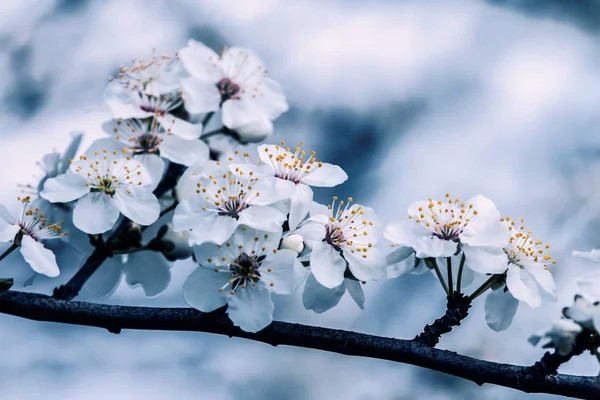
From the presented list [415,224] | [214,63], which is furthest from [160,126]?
[415,224]

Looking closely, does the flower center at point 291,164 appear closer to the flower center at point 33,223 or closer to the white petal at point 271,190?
the white petal at point 271,190

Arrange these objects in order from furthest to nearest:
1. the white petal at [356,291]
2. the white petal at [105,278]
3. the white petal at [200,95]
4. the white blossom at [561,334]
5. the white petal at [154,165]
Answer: the white petal at [105,278], the white petal at [200,95], the white petal at [154,165], the white petal at [356,291], the white blossom at [561,334]

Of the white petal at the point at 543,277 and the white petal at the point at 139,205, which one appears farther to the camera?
the white petal at the point at 139,205

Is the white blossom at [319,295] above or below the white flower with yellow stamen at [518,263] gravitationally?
below

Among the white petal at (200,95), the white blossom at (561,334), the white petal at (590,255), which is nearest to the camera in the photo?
the white blossom at (561,334)

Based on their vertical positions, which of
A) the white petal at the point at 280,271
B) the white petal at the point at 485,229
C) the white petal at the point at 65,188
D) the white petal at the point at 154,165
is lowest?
the white petal at the point at 65,188

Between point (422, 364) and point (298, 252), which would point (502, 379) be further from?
point (298, 252)

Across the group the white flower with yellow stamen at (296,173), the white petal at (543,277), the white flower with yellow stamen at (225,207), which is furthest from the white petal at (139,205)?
the white petal at (543,277)

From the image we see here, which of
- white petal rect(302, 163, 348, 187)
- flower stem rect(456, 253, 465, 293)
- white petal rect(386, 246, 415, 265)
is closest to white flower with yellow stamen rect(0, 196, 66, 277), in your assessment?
white petal rect(302, 163, 348, 187)
